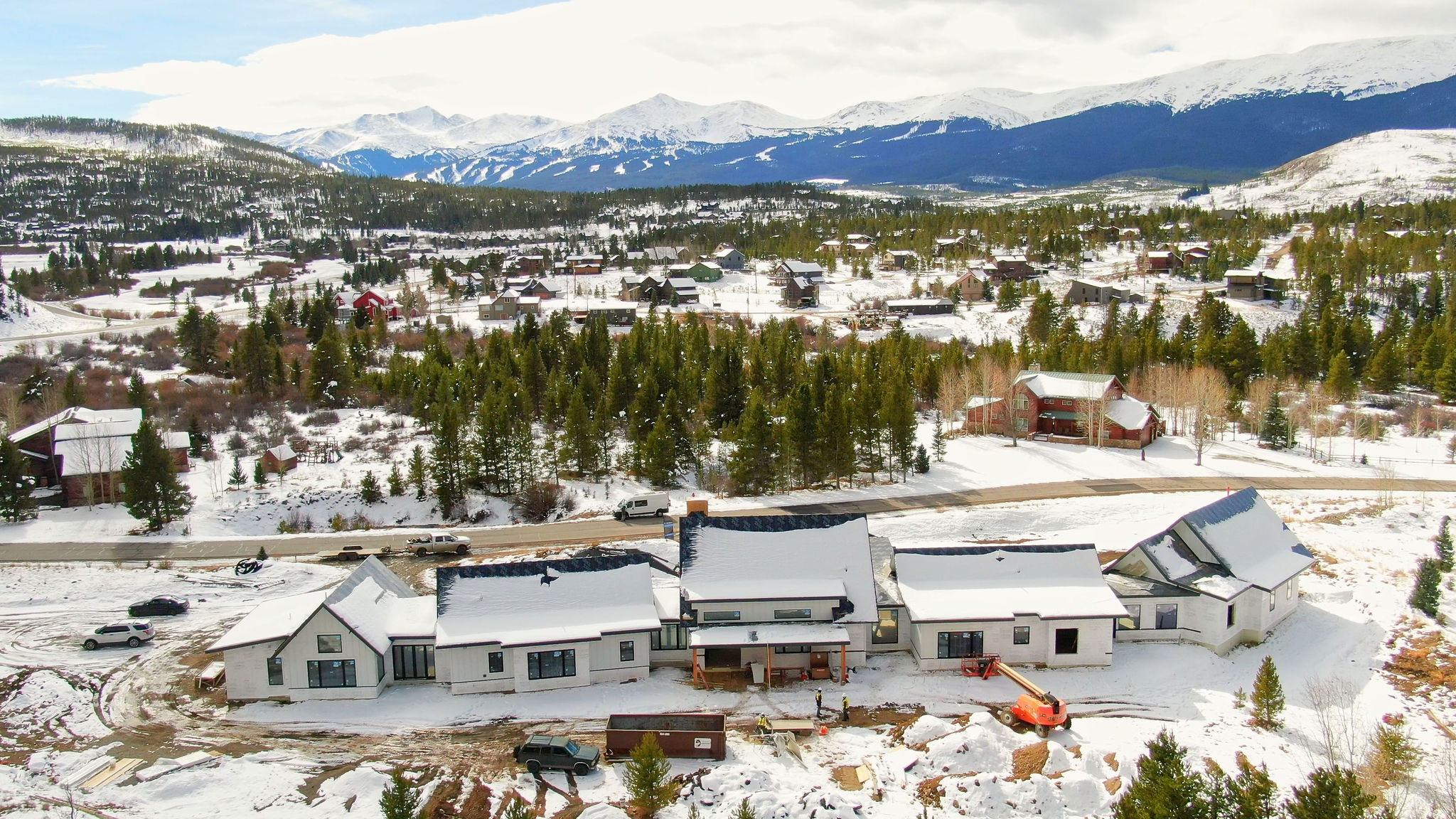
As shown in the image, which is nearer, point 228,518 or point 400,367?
point 228,518

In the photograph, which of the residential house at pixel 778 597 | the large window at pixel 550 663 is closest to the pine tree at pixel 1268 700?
the residential house at pixel 778 597

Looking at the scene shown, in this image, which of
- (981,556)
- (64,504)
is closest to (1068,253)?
(981,556)

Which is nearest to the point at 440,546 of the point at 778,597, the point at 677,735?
the point at 778,597

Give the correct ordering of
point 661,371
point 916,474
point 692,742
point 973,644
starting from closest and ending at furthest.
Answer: point 692,742 < point 973,644 < point 916,474 < point 661,371

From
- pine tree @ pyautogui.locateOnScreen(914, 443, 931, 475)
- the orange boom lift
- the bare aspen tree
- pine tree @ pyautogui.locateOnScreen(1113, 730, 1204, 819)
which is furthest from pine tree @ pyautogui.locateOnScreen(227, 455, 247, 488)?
the bare aspen tree

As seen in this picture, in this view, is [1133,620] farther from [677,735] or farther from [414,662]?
[414,662]

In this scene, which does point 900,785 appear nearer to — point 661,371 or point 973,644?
point 973,644

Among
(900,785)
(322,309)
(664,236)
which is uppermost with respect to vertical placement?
(664,236)
